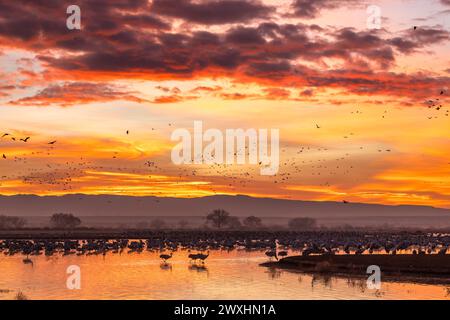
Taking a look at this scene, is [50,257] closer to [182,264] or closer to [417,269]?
[182,264]

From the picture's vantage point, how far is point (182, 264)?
56.8 metres

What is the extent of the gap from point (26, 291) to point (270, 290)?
13.5 m

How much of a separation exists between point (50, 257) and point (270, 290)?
110 feet

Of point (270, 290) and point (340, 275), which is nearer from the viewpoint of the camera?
point (270, 290)

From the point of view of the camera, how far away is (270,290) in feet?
125
